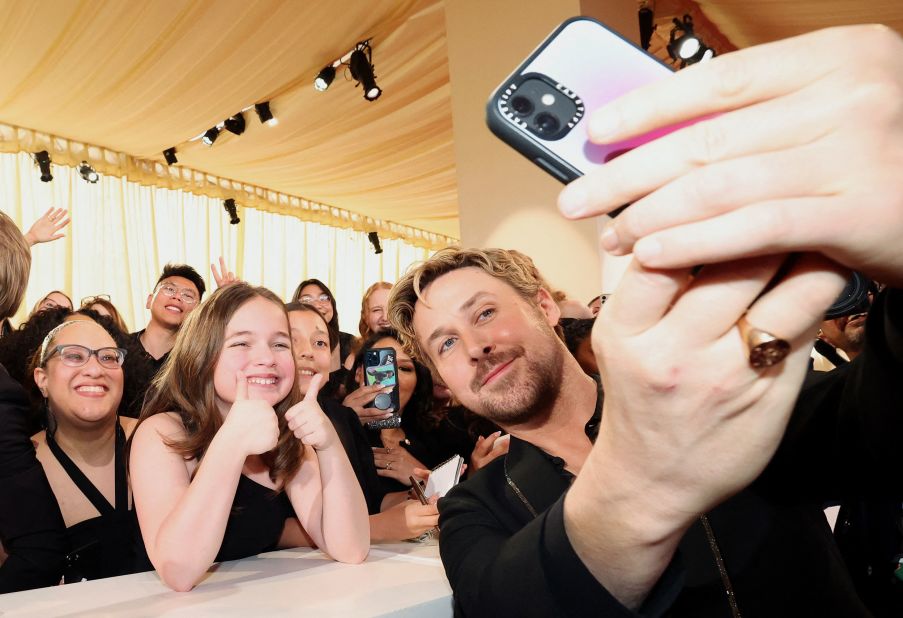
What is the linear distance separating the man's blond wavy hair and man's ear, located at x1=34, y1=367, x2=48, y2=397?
3.73 ft

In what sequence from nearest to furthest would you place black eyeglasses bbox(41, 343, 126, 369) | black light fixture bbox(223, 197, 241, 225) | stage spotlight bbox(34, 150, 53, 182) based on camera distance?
black eyeglasses bbox(41, 343, 126, 369) < stage spotlight bbox(34, 150, 53, 182) < black light fixture bbox(223, 197, 241, 225)

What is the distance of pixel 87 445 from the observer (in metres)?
2.00

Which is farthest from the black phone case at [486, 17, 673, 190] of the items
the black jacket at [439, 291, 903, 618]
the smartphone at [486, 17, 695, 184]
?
the black jacket at [439, 291, 903, 618]

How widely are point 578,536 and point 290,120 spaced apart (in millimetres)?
5854

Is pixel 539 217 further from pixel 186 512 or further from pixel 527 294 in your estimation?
pixel 186 512

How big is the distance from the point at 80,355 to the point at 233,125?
14.0 feet

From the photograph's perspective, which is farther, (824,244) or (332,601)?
(332,601)

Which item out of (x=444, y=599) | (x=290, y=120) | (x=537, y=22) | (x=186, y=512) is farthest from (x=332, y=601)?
(x=290, y=120)

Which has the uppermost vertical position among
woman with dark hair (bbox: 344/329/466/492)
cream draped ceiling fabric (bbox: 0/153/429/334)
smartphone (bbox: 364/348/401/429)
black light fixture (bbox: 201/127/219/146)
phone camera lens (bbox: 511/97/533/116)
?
black light fixture (bbox: 201/127/219/146)

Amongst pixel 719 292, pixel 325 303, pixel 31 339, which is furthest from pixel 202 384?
pixel 325 303

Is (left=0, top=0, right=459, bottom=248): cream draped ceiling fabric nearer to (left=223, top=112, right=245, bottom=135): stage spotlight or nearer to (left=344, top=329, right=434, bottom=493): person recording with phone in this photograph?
(left=223, top=112, right=245, bottom=135): stage spotlight

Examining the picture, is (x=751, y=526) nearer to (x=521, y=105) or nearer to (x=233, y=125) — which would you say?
(x=521, y=105)

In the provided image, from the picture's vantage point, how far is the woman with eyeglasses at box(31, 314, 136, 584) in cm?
172

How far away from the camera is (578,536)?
604 millimetres
